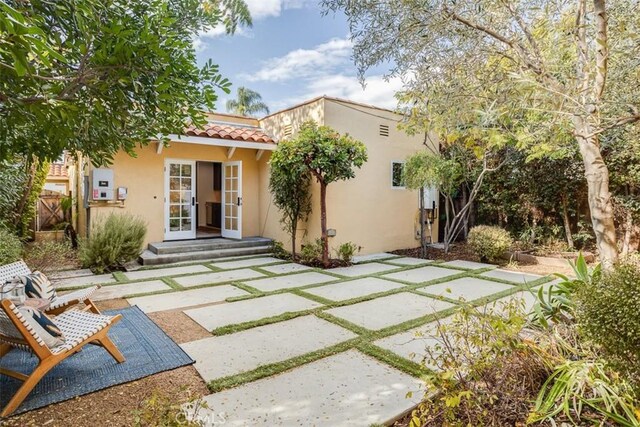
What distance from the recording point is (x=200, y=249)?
30.6 feet

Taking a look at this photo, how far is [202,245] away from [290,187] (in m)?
2.95

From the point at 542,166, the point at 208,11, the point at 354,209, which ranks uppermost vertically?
the point at 208,11

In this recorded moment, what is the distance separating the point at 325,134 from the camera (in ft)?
26.2

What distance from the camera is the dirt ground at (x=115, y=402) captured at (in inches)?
101

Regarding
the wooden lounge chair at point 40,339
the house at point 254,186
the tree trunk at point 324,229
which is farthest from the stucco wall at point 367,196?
the wooden lounge chair at point 40,339

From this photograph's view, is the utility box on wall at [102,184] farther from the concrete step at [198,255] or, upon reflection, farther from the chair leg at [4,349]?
the chair leg at [4,349]

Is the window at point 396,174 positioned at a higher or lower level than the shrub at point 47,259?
higher

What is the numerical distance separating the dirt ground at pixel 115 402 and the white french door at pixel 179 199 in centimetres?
727

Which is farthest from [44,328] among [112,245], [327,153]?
[327,153]

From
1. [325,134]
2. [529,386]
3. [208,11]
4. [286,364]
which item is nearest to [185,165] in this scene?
[325,134]

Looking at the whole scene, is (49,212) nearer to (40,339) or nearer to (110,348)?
(110,348)

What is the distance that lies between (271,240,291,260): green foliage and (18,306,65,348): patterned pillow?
6.41 metres

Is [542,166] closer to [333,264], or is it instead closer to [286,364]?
[333,264]

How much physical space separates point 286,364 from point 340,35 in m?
4.43
